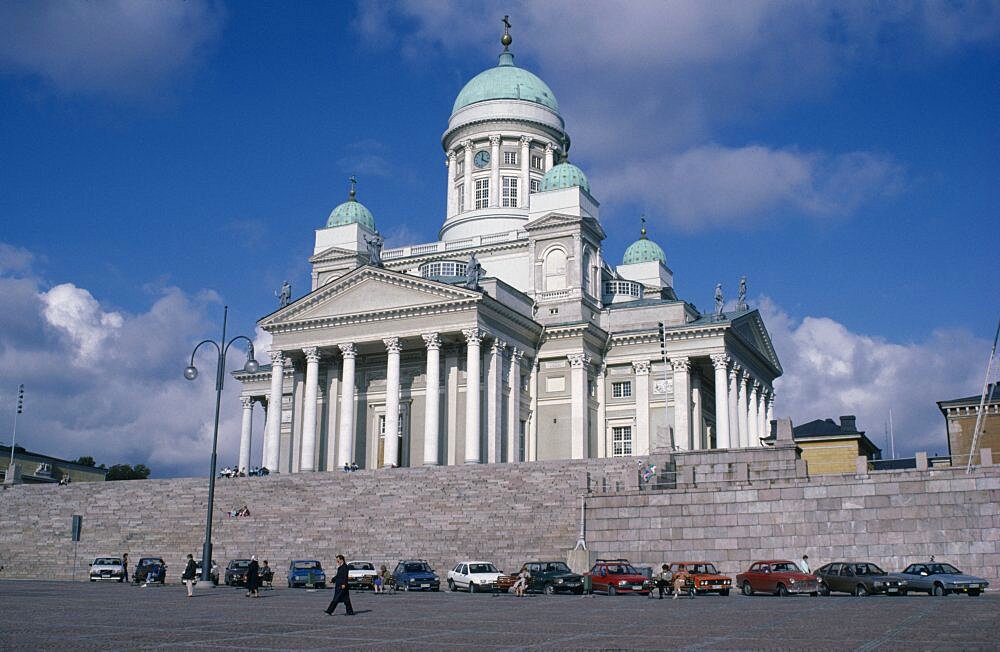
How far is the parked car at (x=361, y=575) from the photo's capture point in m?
34.7

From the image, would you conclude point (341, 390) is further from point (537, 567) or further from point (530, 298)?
point (537, 567)

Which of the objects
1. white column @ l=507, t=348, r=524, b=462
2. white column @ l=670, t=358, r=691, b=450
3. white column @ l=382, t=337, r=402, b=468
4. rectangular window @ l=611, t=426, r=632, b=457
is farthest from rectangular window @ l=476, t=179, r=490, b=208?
white column @ l=670, t=358, r=691, b=450

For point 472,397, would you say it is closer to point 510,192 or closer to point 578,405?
point 578,405

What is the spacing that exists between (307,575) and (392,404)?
20832 millimetres

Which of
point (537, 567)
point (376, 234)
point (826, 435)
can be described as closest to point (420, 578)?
point (537, 567)

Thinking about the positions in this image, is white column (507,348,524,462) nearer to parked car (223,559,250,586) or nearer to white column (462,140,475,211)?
white column (462,140,475,211)

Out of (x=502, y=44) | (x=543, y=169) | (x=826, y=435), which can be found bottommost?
(x=826, y=435)

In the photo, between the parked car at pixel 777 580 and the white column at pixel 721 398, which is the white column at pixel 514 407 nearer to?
the white column at pixel 721 398

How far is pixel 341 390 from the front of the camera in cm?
6231

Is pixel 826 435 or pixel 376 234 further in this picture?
pixel 376 234

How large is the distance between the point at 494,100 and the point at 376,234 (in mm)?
13051

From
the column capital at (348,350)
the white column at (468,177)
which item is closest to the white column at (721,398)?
the column capital at (348,350)

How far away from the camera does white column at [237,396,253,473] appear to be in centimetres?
7144

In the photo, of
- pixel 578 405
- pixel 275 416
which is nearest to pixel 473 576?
pixel 578 405
